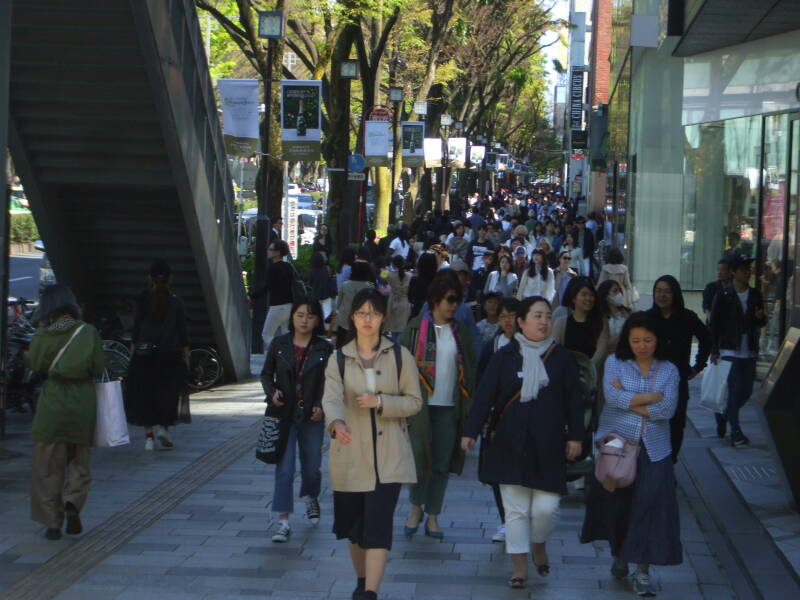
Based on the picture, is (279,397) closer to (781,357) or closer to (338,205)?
(781,357)

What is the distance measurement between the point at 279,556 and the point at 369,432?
1622mm

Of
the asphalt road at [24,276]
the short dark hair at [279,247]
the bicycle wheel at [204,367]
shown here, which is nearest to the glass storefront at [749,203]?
the short dark hair at [279,247]

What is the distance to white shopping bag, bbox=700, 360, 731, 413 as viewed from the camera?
11422 mm

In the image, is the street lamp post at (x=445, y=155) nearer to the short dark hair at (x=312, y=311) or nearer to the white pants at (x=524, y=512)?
the short dark hair at (x=312, y=311)

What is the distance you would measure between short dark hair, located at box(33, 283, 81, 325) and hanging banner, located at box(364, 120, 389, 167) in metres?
21.0

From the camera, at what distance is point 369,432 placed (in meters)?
6.29

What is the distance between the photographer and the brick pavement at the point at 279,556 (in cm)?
683

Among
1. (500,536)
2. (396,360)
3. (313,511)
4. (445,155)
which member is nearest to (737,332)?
(500,536)

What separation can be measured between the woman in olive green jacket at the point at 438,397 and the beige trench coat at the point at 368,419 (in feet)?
4.98

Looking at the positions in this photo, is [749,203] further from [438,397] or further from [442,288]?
[438,397]

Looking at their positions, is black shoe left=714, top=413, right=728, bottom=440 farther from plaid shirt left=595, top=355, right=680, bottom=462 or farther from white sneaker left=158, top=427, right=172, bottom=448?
plaid shirt left=595, top=355, right=680, bottom=462

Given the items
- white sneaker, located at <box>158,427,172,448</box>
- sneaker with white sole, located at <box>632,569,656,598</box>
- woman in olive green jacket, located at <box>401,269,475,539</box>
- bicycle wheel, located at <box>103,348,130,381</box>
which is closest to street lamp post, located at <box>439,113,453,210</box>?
bicycle wheel, located at <box>103,348,130,381</box>

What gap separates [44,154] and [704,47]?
10.6 metres

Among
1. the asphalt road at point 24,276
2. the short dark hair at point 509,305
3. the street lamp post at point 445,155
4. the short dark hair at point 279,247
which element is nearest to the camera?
the short dark hair at point 509,305
